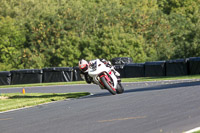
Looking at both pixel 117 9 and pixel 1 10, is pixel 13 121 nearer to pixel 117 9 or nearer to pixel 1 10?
pixel 117 9

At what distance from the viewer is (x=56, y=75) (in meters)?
34.8

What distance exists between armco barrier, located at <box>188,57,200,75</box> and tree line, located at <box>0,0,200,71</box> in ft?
65.5

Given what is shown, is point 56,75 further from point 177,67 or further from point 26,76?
point 177,67

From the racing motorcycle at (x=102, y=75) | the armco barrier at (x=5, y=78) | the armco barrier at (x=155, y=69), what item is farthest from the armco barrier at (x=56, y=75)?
the racing motorcycle at (x=102, y=75)

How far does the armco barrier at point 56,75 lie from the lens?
113ft

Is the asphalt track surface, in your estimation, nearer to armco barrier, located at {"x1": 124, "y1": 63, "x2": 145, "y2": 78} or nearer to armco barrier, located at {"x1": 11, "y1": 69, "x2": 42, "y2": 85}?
armco barrier, located at {"x1": 124, "y1": 63, "x2": 145, "y2": 78}

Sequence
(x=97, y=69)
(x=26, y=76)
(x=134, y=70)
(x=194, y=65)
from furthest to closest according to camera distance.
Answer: (x=26, y=76)
(x=134, y=70)
(x=194, y=65)
(x=97, y=69)

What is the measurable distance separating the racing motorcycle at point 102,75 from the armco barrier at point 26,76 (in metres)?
20.6

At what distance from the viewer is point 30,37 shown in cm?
6059

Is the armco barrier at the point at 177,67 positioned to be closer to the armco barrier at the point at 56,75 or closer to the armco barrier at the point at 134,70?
the armco barrier at the point at 134,70

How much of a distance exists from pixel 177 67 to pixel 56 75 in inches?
397

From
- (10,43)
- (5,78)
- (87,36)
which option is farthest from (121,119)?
(10,43)

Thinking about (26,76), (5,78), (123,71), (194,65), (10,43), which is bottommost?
(5,78)

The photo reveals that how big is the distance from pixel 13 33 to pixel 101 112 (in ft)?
174
